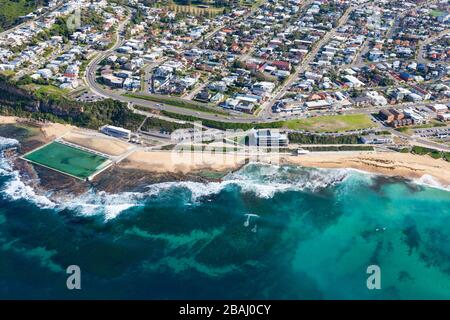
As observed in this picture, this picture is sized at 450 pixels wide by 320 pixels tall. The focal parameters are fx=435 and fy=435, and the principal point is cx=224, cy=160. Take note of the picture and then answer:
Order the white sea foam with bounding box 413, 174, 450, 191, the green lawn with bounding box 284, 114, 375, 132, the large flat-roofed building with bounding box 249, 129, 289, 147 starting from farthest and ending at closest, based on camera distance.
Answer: the green lawn with bounding box 284, 114, 375, 132 → the large flat-roofed building with bounding box 249, 129, 289, 147 → the white sea foam with bounding box 413, 174, 450, 191

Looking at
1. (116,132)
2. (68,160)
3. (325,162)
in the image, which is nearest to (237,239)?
(325,162)

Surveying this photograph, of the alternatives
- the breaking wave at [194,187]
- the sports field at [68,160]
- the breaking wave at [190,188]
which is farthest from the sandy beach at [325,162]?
the sports field at [68,160]

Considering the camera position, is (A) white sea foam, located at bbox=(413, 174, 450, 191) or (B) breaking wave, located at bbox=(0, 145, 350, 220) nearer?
(B) breaking wave, located at bbox=(0, 145, 350, 220)

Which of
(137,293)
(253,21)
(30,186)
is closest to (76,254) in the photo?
(137,293)

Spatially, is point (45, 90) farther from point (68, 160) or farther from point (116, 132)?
point (68, 160)

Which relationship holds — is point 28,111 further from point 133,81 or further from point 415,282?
point 415,282

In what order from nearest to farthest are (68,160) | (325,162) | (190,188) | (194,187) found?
1. (190,188)
2. (194,187)
3. (68,160)
4. (325,162)

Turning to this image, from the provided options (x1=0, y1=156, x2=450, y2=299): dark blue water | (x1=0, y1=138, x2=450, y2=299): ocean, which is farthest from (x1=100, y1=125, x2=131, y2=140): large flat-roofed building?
(x1=0, y1=138, x2=450, y2=299): ocean

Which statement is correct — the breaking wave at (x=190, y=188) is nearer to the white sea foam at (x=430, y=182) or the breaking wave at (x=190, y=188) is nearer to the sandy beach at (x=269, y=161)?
the sandy beach at (x=269, y=161)

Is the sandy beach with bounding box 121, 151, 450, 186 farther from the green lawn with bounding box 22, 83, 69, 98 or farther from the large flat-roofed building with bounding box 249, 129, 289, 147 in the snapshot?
the green lawn with bounding box 22, 83, 69, 98
